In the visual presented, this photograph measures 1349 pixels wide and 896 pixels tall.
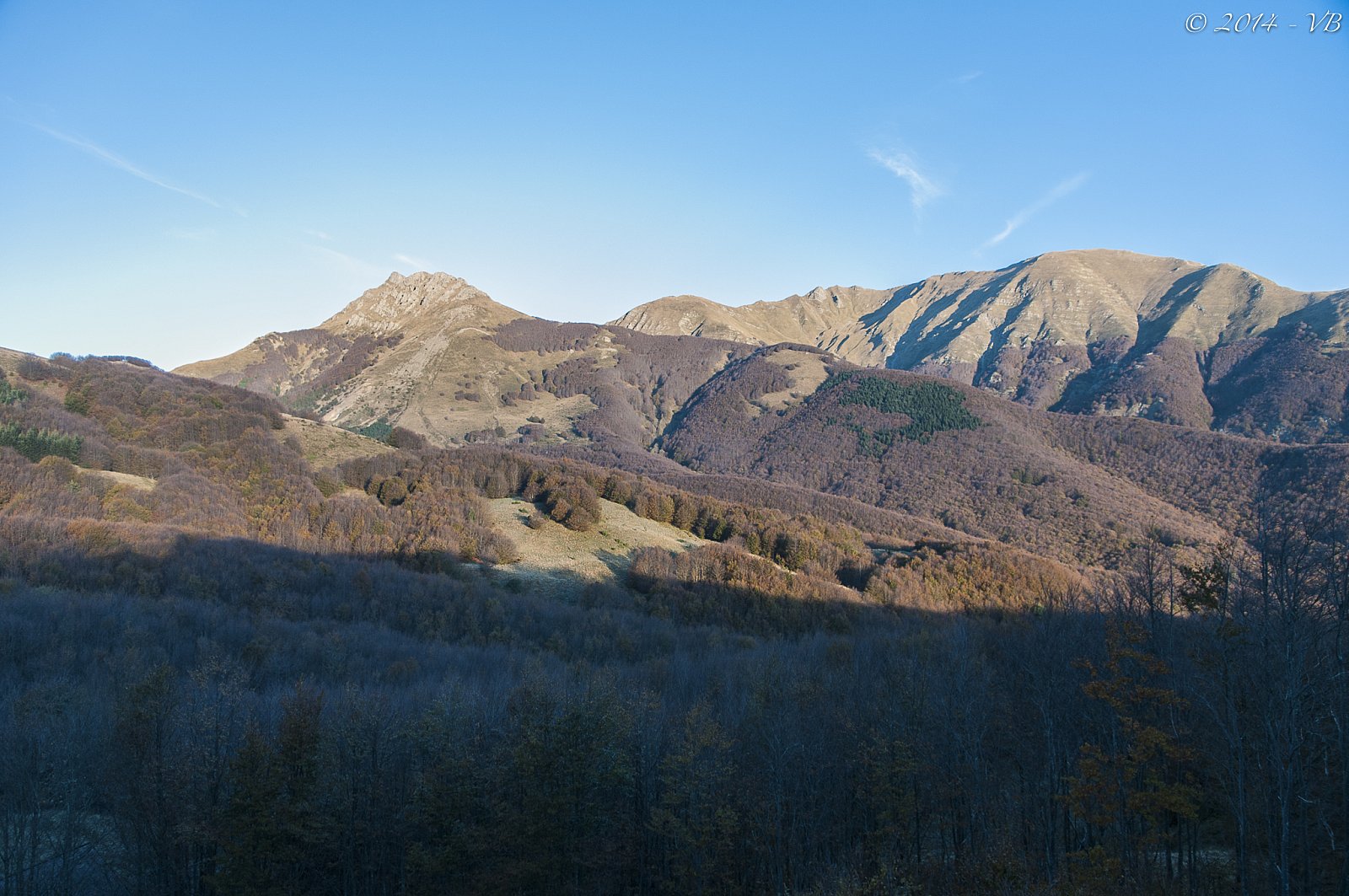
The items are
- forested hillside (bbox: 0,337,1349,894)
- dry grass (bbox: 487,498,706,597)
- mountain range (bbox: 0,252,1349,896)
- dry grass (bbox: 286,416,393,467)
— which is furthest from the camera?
dry grass (bbox: 286,416,393,467)

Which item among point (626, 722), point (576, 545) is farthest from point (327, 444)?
point (626, 722)

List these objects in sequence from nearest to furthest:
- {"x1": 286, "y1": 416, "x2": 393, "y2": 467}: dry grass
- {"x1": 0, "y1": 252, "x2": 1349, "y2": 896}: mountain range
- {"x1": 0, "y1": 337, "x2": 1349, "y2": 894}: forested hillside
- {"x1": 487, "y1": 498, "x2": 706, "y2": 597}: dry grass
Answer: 1. {"x1": 0, "y1": 337, "x2": 1349, "y2": 894}: forested hillside
2. {"x1": 0, "y1": 252, "x2": 1349, "y2": 896}: mountain range
3. {"x1": 487, "y1": 498, "x2": 706, "y2": 597}: dry grass
4. {"x1": 286, "y1": 416, "x2": 393, "y2": 467}: dry grass

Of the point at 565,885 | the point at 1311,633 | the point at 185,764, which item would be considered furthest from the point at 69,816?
the point at 1311,633

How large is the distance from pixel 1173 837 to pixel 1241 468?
8336 inches

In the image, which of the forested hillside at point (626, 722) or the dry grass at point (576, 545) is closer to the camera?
the forested hillside at point (626, 722)

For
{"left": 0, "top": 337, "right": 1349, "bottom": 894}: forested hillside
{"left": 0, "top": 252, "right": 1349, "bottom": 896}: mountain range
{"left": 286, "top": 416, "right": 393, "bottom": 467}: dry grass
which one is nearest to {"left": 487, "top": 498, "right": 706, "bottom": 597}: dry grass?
{"left": 0, "top": 252, "right": 1349, "bottom": 896}: mountain range

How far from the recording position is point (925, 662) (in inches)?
2334

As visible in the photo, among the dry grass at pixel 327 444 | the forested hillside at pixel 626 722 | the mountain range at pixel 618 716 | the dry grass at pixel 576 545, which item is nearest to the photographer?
the forested hillside at pixel 626 722

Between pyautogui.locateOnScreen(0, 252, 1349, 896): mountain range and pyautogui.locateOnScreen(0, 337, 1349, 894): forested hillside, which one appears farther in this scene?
pyautogui.locateOnScreen(0, 252, 1349, 896): mountain range

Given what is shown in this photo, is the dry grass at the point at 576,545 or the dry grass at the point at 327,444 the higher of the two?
the dry grass at the point at 327,444

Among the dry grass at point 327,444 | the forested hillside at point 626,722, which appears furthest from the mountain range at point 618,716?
the dry grass at point 327,444

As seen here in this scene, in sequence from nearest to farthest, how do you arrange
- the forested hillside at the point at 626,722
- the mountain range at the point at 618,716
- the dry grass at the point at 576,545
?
the forested hillside at the point at 626,722
the mountain range at the point at 618,716
the dry grass at the point at 576,545

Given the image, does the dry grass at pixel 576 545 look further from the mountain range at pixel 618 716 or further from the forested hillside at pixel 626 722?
the forested hillside at pixel 626 722

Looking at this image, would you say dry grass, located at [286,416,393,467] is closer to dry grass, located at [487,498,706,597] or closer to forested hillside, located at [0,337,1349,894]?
dry grass, located at [487,498,706,597]
